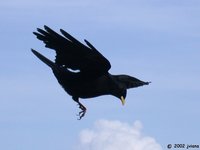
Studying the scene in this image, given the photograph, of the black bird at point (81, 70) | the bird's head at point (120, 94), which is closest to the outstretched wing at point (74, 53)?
the black bird at point (81, 70)

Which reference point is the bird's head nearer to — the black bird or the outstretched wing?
the black bird

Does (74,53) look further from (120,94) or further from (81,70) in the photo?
(120,94)

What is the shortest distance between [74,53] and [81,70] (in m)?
0.45

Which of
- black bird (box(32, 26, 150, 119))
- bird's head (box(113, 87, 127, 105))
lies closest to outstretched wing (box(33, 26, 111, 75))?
black bird (box(32, 26, 150, 119))

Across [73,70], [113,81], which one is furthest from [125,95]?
[73,70]

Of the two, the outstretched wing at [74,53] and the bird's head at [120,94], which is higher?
→ the outstretched wing at [74,53]

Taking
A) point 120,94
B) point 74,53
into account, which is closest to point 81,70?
point 74,53

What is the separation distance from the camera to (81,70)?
15016mm

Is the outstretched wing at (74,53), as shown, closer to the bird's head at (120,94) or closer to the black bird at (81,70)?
the black bird at (81,70)

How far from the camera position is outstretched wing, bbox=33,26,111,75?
48.0 ft

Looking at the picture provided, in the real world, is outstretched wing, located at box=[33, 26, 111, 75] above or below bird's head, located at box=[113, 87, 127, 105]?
above

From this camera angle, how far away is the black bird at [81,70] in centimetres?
1429

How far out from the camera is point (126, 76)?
1498 cm

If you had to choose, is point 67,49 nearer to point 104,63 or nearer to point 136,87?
point 104,63
